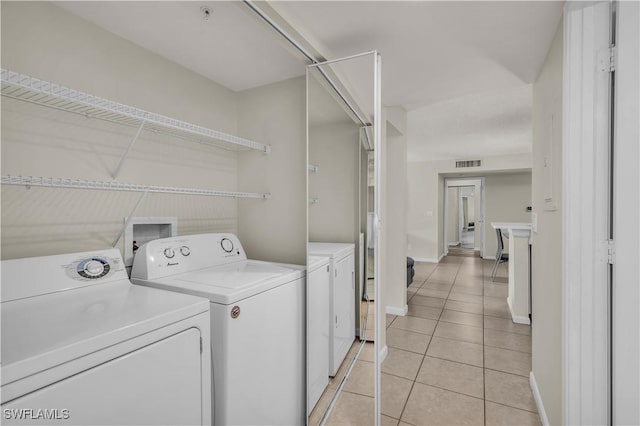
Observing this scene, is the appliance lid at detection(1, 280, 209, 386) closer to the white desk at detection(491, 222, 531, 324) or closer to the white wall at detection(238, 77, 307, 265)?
the white wall at detection(238, 77, 307, 265)

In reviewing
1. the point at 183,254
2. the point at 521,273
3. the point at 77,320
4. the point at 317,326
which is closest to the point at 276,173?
the point at 183,254

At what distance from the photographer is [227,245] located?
1.89 metres

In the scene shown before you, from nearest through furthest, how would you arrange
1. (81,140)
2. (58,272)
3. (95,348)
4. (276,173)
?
(95,348), (58,272), (81,140), (276,173)

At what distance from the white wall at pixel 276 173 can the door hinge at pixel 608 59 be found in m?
1.53

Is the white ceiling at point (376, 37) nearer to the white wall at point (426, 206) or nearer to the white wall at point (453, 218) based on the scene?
the white wall at point (426, 206)

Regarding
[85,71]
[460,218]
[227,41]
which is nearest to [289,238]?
[227,41]

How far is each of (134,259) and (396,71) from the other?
81.1 inches

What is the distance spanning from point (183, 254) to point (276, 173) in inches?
33.9

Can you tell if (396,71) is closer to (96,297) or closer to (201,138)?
(201,138)

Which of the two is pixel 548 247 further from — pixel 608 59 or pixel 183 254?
pixel 183 254

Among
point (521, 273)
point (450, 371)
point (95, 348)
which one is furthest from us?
point (521, 273)

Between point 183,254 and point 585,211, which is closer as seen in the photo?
point 585,211

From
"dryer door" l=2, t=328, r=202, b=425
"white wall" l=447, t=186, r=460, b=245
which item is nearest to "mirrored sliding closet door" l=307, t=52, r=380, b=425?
"dryer door" l=2, t=328, r=202, b=425

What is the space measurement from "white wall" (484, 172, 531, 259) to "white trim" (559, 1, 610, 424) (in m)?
6.71
